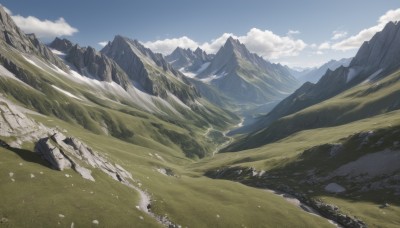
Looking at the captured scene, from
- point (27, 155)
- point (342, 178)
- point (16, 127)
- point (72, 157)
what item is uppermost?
point (16, 127)

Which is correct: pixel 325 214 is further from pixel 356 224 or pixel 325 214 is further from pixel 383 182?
pixel 383 182

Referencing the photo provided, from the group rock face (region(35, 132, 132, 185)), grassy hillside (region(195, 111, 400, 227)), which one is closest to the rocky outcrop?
grassy hillside (region(195, 111, 400, 227))

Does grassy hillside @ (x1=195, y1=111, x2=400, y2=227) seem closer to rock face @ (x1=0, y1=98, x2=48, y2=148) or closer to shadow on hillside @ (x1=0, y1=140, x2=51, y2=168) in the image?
shadow on hillside @ (x1=0, y1=140, x2=51, y2=168)

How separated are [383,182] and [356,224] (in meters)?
24.4

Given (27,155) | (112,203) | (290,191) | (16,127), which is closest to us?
(112,203)

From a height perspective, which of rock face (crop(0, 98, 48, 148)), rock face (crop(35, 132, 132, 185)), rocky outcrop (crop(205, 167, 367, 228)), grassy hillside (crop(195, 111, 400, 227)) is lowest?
rocky outcrop (crop(205, 167, 367, 228))

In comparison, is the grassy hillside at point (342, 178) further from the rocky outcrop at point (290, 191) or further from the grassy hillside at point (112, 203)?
the grassy hillside at point (112, 203)

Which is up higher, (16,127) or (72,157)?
(16,127)

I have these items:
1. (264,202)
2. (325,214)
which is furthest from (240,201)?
(325,214)

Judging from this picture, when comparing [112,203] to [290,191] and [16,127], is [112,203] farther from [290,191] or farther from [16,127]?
[290,191]

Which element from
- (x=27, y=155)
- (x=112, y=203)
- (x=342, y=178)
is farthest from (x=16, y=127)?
(x=342, y=178)

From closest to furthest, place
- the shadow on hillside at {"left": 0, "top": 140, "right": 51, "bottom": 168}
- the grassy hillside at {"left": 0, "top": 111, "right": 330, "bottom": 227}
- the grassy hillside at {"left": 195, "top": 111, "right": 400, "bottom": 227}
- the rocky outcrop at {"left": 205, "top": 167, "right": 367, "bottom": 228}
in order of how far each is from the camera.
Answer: the grassy hillside at {"left": 0, "top": 111, "right": 330, "bottom": 227} → the shadow on hillside at {"left": 0, "top": 140, "right": 51, "bottom": 168} → the rocky outcrop at {"left": 205, "top": 167, "right": 367, "bottom": 228} → the grassy hillside at {"left": 195, "top": 111, "right": 400, "bottom": 227}

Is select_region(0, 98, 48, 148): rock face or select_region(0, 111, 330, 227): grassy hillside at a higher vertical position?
select_region(0, 98, 48, 148): rock face

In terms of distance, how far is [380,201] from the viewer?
258 feet
